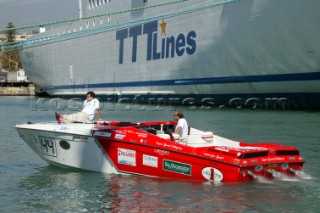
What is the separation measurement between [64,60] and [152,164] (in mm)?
40862

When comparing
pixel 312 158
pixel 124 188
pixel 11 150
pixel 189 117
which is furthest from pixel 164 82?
pixel 124 188

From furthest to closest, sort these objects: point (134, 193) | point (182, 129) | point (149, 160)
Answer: point (182, 129) < point (149, 160) < point (134, 193)

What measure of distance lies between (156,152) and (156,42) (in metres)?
26.1

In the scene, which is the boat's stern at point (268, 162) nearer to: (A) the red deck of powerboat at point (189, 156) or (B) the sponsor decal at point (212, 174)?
(A) the red deck of powerboat at point (189, 156)

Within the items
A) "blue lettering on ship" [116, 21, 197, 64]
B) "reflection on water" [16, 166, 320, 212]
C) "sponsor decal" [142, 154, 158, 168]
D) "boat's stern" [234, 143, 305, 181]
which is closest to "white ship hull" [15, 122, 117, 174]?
"reflection on water" [16, 166, 320, 212]

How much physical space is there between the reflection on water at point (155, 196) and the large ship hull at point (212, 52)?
29.3 feet

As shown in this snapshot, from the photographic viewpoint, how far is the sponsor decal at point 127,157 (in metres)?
11.4

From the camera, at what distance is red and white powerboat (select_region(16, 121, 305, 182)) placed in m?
10.2

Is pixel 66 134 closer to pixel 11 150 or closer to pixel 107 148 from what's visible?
pixel 107 148

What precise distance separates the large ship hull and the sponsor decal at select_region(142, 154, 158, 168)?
28.9 feet

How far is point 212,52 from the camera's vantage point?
3150 centimetres

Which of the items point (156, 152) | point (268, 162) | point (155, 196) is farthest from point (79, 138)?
point (268, 162)

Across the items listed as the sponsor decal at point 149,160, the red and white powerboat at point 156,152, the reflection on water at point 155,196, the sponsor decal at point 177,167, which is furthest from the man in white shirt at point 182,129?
Answer: the reflection on water at point 155,196

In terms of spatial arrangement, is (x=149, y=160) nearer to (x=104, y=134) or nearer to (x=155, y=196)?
(x=104, y=134)
